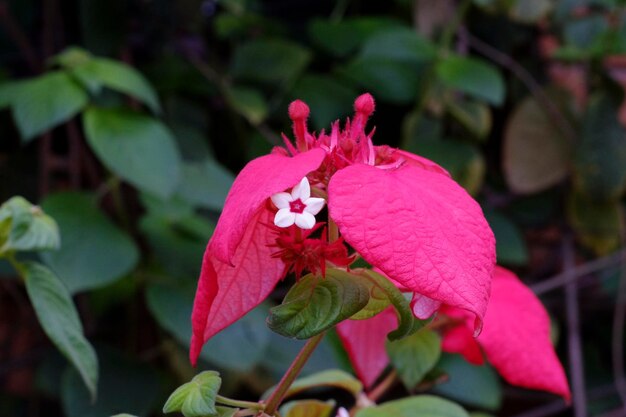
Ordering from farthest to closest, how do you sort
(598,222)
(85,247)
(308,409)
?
(598,222) < (85,247) < (308,409)

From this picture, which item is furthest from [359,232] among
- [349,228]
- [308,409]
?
[308,409]

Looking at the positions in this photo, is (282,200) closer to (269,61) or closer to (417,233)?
(417,233)

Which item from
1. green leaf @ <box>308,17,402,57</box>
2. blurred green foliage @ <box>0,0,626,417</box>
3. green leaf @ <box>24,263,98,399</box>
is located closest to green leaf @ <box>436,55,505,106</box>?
blurred green foliage @ <box>0,0,626,417</box>

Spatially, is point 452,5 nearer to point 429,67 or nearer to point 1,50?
point 429,67

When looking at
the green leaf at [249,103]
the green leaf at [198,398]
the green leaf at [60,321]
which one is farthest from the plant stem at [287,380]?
the green leaf at [249,103]

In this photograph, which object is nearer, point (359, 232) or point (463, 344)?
point (359, 232)

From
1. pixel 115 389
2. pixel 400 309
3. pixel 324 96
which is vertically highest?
pixel 400 309

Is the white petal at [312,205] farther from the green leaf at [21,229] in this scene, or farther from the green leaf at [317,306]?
the green leaf at [21,229]
